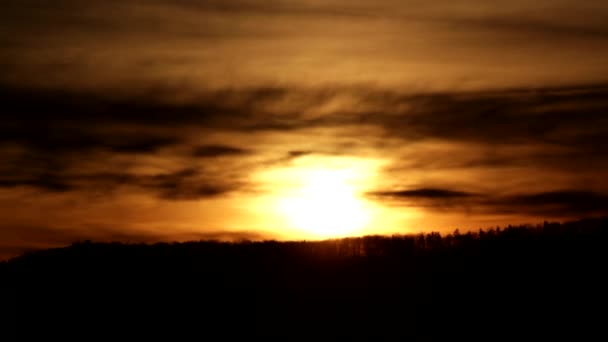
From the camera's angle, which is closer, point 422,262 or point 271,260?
point 422,262

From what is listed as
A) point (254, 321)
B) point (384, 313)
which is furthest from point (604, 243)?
point (254, 321)

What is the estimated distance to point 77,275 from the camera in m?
19.4

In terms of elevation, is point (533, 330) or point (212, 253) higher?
point (212, 253)

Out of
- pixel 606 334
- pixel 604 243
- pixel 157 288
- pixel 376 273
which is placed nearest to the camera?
pixel 606 334

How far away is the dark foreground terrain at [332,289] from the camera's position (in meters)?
15.8

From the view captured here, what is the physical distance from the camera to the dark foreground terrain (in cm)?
1583

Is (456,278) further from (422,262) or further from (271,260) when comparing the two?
(271,260)

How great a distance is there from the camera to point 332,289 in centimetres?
1733

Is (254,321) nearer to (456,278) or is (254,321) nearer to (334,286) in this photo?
(334,286)

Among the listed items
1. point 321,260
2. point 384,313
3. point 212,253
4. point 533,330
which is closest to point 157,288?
point 212,253

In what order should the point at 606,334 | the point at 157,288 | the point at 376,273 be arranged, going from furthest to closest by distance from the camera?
the point at 157,288, the point at 376,273, the point at 606,334

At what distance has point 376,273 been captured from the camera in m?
17.2

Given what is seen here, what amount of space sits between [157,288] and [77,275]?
59.7 inches

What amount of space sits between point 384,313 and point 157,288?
3.45 m
